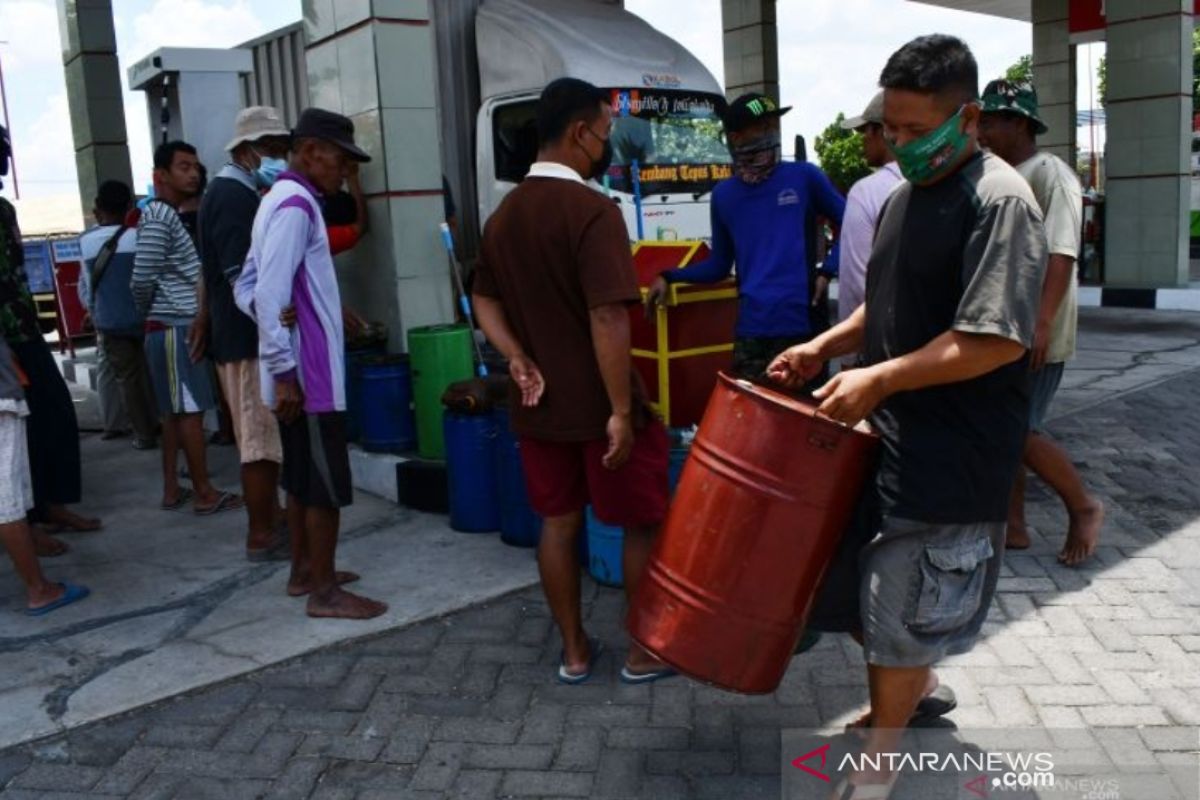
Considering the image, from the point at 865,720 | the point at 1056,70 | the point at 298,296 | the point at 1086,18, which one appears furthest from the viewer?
the point at 1056,70

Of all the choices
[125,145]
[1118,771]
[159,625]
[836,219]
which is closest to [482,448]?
[159,625]

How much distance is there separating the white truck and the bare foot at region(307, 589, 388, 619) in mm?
5678

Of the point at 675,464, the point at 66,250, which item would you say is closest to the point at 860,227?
the point at 675,464

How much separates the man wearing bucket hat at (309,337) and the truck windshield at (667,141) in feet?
18.3

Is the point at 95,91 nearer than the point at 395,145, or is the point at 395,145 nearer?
the point at 395,145

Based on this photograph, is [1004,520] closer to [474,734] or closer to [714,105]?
[474,734]

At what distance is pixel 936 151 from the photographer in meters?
2.49

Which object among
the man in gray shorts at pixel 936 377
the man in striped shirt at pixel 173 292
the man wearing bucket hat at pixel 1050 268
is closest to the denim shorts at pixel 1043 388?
the man wearing bucket hat at pixel 1050 268

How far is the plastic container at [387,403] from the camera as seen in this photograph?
18.7 ft

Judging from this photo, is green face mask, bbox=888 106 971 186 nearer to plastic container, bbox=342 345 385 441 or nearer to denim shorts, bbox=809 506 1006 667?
denim shorts, bbox=809 506 1006 667

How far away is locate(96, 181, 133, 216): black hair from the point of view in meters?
7.18

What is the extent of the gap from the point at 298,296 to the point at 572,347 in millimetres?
1234

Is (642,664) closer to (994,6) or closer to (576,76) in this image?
(576,76)

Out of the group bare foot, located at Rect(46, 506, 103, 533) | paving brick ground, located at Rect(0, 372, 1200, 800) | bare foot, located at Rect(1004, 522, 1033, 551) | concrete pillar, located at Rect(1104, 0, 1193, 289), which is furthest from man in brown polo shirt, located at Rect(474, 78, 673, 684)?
concrete pillar, located at Rect(1104, 0, 1193, 289)
